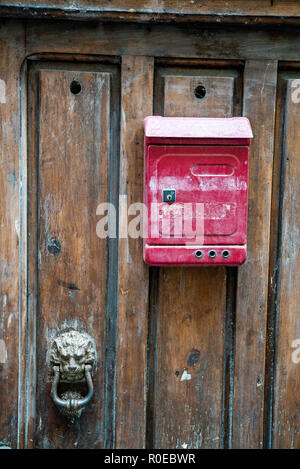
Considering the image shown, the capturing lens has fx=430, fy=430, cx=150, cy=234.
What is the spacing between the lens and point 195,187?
1.29 meters

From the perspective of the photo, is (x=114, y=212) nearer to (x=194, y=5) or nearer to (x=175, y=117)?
(x=175, y=117)

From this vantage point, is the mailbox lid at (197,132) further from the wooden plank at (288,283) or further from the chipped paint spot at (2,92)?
the chipped paint spot at (2,92)

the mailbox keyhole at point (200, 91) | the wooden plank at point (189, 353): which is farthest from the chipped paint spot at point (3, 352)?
the mailbox keyhole at point (200, 91)

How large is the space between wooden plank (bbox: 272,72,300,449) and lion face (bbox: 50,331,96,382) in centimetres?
67

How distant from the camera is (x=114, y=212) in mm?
1479

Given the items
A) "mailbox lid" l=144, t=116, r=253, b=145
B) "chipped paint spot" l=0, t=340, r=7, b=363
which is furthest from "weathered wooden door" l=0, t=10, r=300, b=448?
"mailbox lid" l=144, t=116, r=253, b=145

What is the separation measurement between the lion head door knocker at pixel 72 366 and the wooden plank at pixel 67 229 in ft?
0.11

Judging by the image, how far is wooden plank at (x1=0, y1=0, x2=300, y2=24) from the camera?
4.40 feet

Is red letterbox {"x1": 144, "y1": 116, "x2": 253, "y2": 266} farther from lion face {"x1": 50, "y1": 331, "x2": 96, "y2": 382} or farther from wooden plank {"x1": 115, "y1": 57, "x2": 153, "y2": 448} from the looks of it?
lion face {"x1": 50, "y1": 331, "x2": 96, "y2": 382}

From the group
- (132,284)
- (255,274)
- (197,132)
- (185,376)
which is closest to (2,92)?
(197,132)

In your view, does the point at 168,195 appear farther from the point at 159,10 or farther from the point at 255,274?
the point at 159,10

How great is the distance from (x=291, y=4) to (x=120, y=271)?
1.03 m

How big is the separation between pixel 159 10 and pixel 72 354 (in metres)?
1.16

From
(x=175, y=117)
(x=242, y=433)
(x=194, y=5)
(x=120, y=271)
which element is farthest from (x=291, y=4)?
(x=242, y=433)
